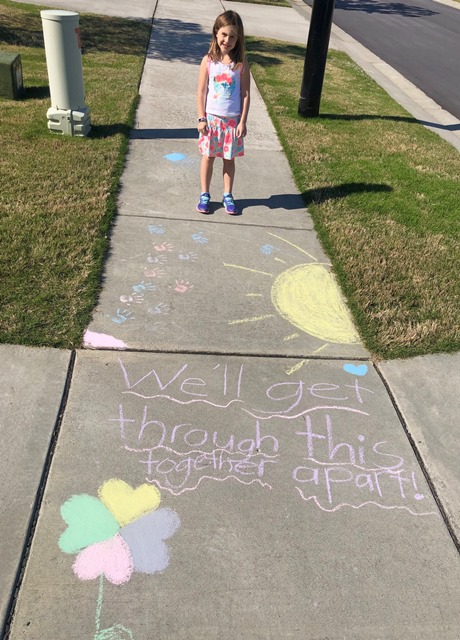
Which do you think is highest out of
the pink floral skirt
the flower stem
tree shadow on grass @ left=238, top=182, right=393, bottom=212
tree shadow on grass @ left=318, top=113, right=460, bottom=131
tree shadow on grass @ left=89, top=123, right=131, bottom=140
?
the pink floral skirt

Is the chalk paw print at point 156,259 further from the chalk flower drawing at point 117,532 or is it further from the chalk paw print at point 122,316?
the chalk flower drawing at point 117,532

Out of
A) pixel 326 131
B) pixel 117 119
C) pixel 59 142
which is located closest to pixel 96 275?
pixel 59 142

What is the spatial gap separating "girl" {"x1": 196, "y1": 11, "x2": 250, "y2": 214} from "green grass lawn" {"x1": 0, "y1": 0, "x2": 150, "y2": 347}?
3.35 ft

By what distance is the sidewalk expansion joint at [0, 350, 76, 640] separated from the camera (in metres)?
1.89

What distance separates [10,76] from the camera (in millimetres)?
6332

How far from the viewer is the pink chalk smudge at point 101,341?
121 inches

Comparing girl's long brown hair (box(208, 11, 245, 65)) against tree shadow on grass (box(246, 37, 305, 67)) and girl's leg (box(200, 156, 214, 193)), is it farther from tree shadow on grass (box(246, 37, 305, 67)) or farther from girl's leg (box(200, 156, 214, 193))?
tree shadow on grass (box(246, 37, 305, 67))

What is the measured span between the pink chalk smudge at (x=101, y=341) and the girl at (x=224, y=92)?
6.18 ft

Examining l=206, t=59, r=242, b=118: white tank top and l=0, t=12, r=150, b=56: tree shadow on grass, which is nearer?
l=206, t=59, r=242, b=118: white tank top

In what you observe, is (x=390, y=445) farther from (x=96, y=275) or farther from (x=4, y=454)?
(x=96, y=275)

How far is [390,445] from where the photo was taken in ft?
8.82

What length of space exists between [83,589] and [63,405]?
95 cm

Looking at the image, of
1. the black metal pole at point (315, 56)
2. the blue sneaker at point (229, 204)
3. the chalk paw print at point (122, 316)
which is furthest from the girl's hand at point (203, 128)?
the black metal pole at point (315, 56)

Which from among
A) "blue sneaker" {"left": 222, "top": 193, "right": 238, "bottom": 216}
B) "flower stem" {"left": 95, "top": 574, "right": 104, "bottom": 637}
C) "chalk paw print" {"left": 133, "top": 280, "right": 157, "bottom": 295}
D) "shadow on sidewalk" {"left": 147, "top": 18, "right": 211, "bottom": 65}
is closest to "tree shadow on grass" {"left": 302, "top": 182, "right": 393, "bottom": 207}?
"blue sneaker" {"left": 222, "top": 193, "right": 238, "bottom": 216}
